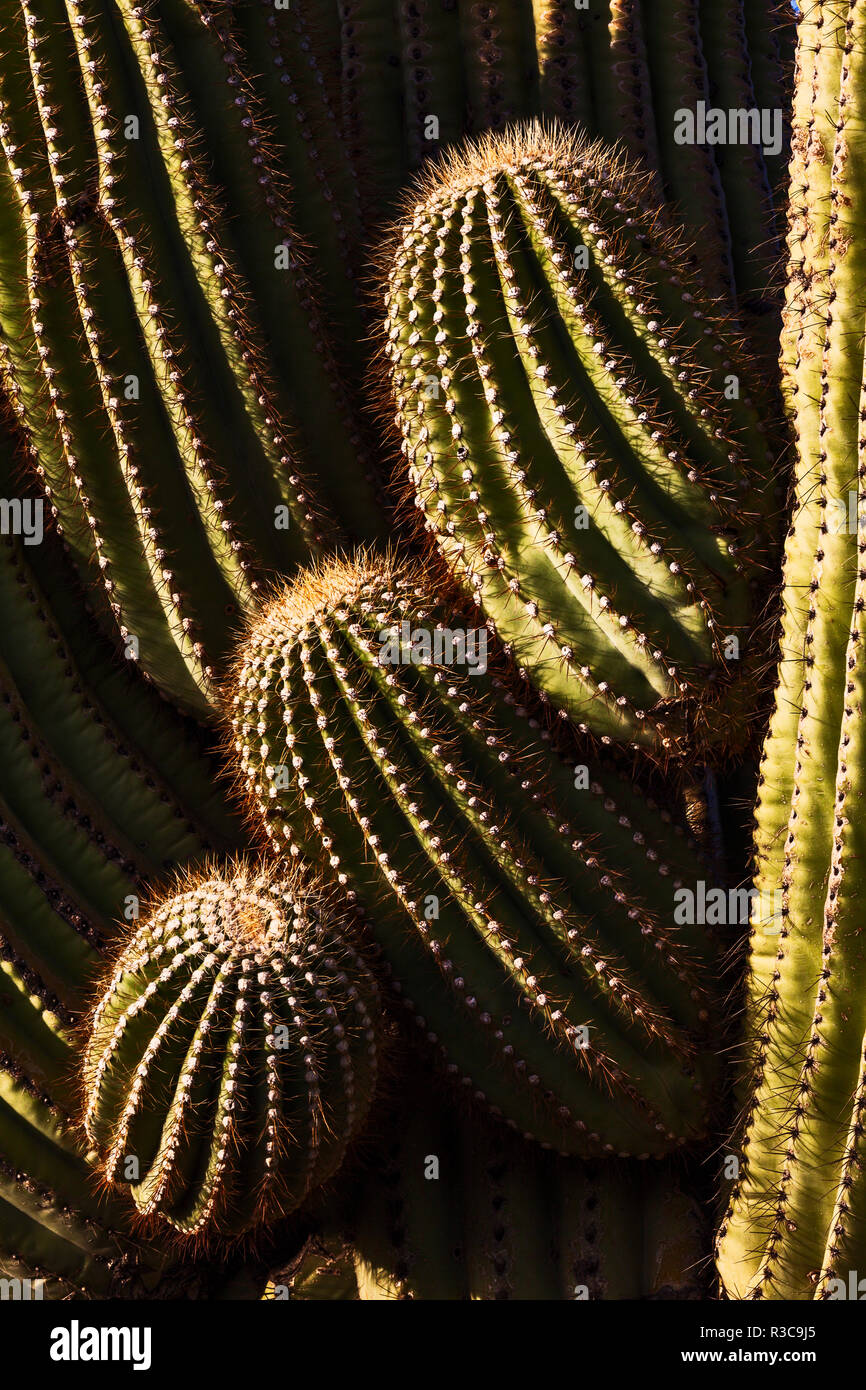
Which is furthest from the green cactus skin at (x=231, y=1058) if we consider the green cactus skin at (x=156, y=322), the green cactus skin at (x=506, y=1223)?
the green cactus skin at (x=156, y=322)

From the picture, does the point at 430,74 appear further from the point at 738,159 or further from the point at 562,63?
the point at 738,159

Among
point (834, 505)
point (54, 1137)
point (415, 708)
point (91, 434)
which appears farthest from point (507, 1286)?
point (91, 434)

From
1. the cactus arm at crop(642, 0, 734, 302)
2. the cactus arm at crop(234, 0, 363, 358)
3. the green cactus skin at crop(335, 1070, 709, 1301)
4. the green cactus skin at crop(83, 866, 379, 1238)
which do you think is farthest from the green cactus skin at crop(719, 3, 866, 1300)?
the cactus arm at crop(234, 0, 363, 358)

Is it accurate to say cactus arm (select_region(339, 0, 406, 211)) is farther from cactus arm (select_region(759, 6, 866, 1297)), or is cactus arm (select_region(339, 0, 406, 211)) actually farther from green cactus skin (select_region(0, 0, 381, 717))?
cactus arm (select_region(759, 6, 866, 1297))

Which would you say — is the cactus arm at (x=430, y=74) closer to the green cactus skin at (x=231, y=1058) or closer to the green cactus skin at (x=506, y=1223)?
the green cactus skin at (x=231, y=1058)

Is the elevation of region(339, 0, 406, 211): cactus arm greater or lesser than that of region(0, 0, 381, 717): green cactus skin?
greater

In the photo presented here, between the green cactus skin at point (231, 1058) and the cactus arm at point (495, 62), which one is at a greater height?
the cactus arm at point (495, 62)

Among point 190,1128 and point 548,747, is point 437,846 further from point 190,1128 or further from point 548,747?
point 190,1128
